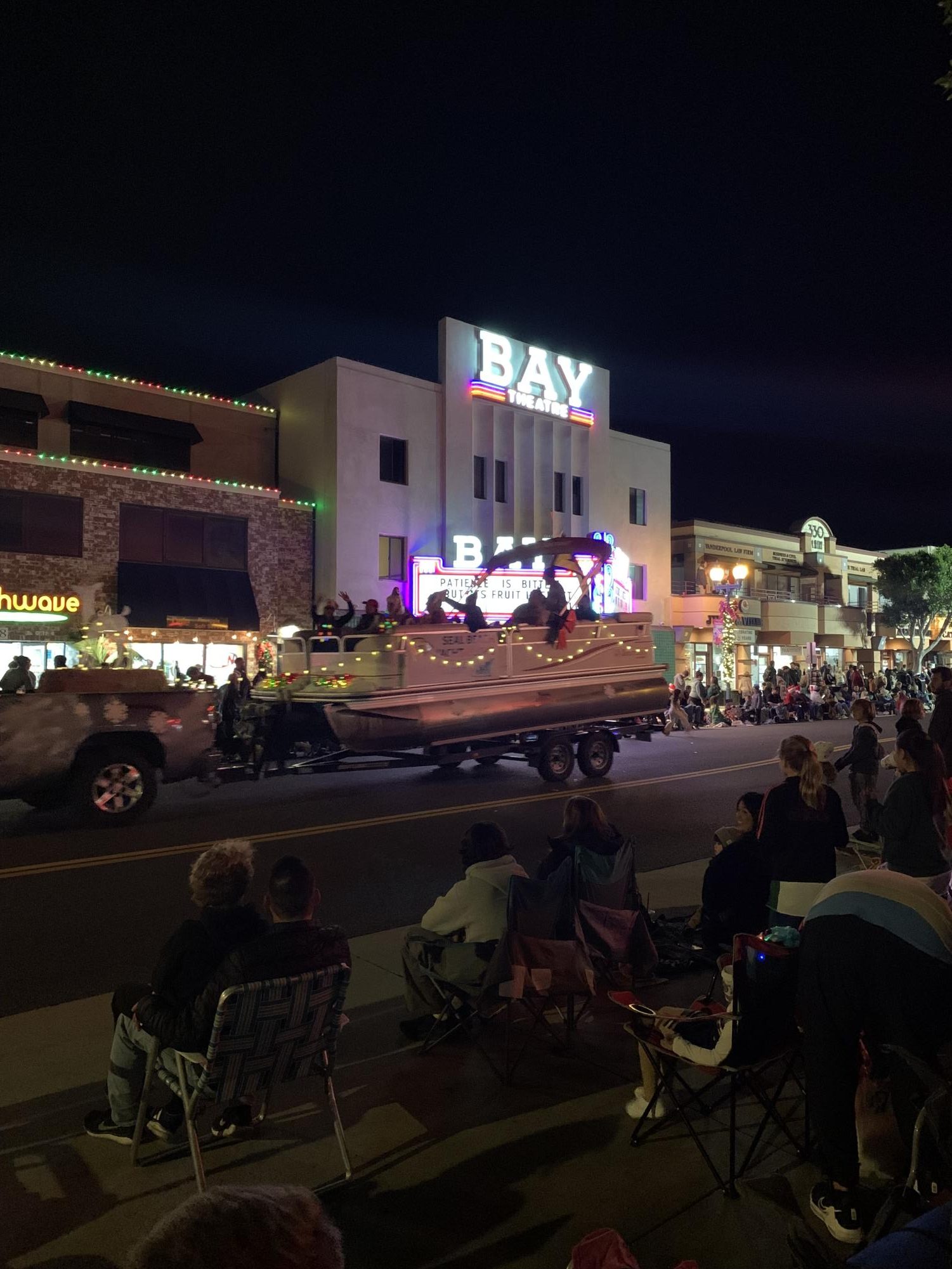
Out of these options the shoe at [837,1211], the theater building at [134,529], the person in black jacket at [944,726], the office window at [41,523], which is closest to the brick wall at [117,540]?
the theater building at [134,529]

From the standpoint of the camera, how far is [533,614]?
14.9m

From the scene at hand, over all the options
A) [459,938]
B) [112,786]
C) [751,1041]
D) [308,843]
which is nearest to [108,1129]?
[459,938]

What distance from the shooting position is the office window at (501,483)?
2948 centimetres

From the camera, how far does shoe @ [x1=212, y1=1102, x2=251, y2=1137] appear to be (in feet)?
12.4

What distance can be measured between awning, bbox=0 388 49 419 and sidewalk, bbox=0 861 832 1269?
19532 millimetres

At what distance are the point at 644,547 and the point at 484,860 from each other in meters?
30.6

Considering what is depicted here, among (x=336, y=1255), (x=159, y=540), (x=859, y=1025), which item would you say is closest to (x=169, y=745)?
(x=859, y=1025)

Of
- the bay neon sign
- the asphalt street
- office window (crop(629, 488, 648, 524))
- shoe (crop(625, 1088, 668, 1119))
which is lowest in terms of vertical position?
the asphalt street

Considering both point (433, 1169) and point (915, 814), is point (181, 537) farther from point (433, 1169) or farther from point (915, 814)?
point (433, 1169)

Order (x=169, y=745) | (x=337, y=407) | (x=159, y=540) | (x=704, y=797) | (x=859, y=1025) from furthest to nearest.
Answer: (x=337, y=407), (x=159, y=540), (x=704, y=797), (x=169, y=745), (x=859, y=1025)

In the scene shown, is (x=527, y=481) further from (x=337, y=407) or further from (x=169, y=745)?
(x=169, y=745)

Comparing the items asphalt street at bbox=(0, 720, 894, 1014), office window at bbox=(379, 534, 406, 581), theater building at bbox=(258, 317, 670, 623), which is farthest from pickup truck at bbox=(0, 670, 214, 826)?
office window at bbox=(379, 534, 406, 581)

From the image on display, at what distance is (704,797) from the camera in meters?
13.0

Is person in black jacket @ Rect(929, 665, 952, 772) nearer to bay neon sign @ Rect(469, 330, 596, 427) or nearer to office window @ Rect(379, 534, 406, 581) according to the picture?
office window @ Rect(379, 534, 406, 581)
